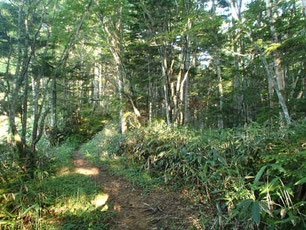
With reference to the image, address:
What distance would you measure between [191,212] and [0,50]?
8.54 metres

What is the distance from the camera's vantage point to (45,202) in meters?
3.08

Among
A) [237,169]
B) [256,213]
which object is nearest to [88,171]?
[237,169]

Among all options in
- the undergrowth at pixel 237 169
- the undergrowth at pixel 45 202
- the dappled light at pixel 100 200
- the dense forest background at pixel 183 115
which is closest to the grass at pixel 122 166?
the undergrowth at pixel 237 169

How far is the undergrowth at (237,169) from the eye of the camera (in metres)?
1.96

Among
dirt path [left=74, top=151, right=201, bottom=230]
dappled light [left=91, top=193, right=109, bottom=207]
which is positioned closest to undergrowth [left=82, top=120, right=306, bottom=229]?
dirt path [left=74, top=151, right=201, bottom=230]

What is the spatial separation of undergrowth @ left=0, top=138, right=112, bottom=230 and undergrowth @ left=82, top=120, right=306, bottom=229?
1.34 m

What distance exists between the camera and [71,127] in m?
11.5

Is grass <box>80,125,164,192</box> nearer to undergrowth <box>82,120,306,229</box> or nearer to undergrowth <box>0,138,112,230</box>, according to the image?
undergrowth <box>82,120,306,229</box>

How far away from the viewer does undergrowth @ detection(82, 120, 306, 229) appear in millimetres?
1960

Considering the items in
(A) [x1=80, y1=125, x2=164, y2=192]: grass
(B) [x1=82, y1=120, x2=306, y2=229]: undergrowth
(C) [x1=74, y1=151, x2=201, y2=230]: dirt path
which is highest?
(B) [x1=82, y1=120, x2=306, y2=229]: undergrowth

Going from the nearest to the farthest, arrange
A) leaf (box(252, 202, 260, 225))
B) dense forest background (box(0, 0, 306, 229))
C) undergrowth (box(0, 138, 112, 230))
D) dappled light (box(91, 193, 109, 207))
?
leaf (box(252, 202, 260, 225))
dense forest background (box(0, 0, 306, 229))
undergrowth (box(0, 138, 112, 230))
dappled light (box(91, 193, 109, 207))

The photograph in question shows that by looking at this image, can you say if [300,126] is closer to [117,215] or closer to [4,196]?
[117,215]

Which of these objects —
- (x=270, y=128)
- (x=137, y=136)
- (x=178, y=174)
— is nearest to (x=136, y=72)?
(x=137, y=136)

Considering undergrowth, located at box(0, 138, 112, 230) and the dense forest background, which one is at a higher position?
the dense forest background
